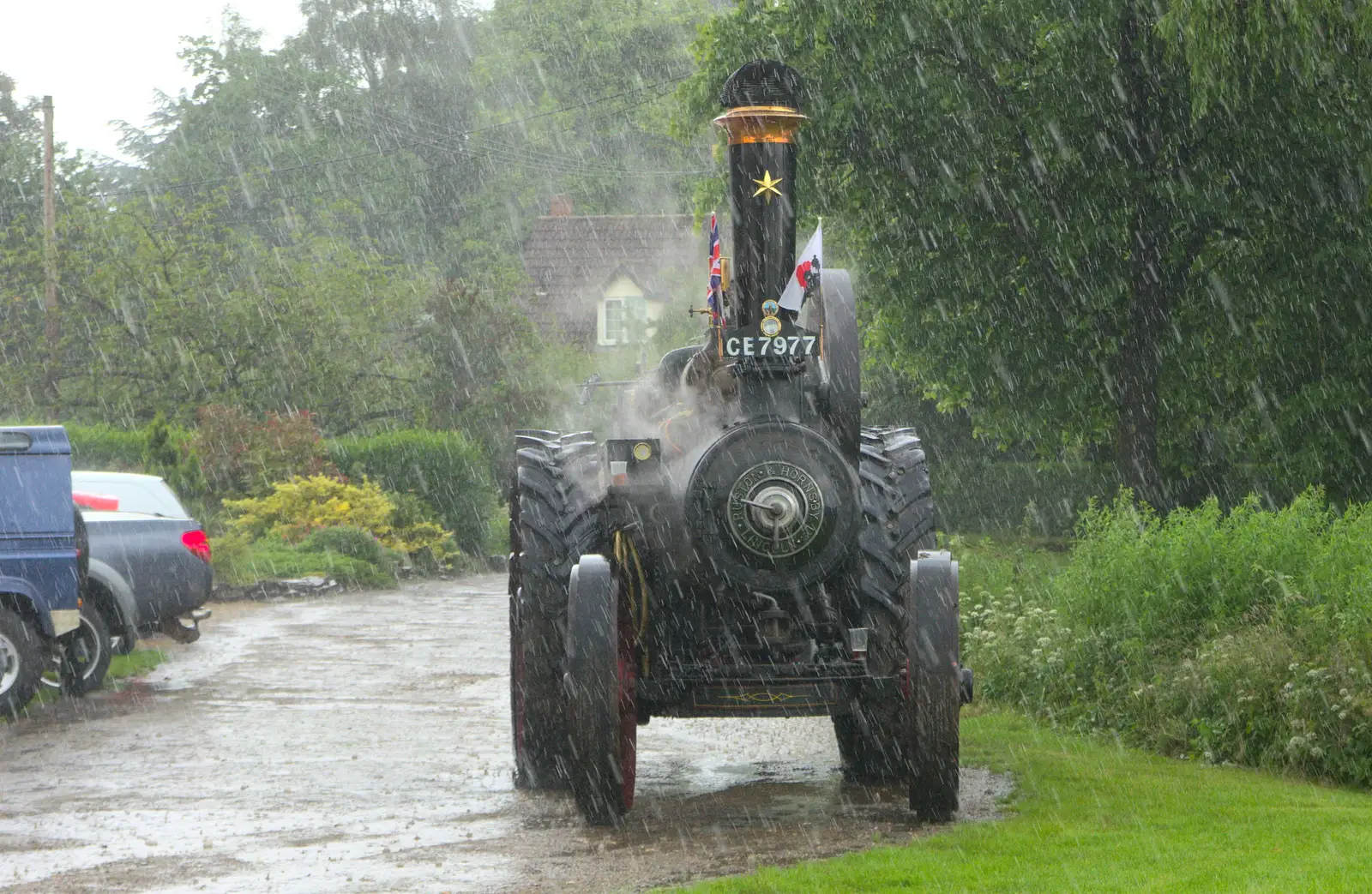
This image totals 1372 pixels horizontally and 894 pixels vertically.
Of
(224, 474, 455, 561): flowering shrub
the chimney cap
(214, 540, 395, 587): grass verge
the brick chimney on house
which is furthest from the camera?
the brick chimney on house

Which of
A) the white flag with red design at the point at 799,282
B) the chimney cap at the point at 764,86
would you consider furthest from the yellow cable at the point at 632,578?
the chimney cap at the point at 764,86

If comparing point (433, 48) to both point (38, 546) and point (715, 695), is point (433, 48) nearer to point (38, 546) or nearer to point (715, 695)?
point (38, 546)

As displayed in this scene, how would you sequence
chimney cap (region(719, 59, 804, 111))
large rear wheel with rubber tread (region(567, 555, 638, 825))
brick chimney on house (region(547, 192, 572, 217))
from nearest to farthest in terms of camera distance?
large rear wheel with rubber tread (region(567, 555, 638, 825)), chimney cap (region(719, 59, 804, 111)), brick chimney on house (region(547, 192, 572, 217))

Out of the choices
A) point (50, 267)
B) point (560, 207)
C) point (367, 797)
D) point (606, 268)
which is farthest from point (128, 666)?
point (560, 207)

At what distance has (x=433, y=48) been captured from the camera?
6962cm

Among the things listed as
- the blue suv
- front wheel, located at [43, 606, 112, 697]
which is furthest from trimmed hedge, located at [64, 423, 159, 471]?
the blue suv

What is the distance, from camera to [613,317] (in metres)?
55.4

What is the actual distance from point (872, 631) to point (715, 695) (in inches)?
35.3

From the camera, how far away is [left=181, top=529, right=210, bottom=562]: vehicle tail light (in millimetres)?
15719

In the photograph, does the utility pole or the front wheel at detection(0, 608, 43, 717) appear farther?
the utility pole

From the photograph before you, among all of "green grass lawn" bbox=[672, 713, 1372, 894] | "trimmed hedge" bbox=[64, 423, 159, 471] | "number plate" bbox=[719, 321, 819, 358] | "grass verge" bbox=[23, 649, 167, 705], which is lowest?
"green grass lawn" bbox=[672, 713, 1372, 894]

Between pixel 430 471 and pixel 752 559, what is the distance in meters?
24.1

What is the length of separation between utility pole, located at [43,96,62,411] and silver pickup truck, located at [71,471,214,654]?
17971 millimetres

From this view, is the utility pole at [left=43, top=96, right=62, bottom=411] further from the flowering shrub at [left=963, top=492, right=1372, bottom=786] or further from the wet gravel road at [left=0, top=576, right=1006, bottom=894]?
the flowering shrub at [left=963, top=492, right=1372, bottom=786]
